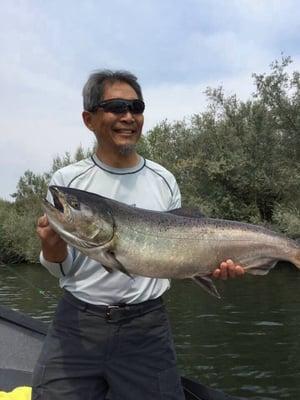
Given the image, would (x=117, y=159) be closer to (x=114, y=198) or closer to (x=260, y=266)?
(x=114, y=198)

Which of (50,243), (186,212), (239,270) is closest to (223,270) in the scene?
(239,270)

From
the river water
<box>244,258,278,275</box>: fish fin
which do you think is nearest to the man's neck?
<box>244,258,278,275</box>: fish fin

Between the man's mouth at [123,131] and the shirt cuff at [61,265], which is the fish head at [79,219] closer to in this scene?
the shirt cuff at [61,265]

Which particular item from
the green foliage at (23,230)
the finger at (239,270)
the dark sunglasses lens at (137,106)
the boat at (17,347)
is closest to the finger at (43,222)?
the dark sunglasses lens at (137,106)

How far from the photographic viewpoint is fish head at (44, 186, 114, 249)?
3.07 metres

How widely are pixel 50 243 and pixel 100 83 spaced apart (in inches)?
44.2

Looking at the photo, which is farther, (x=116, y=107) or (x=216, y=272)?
(x=116, y=107)

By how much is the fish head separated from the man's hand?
745 millimetres

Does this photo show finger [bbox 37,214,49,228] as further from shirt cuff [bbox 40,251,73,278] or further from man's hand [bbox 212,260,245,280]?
man's hand [bbox 212,260,245,280]

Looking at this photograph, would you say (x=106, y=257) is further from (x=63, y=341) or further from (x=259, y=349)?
(x=259, y=349)

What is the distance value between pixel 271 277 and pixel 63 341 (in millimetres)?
25811

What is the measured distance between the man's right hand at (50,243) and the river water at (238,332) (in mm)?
6454

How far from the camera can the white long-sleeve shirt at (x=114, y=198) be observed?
133 inches

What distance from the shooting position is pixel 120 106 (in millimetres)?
3510
